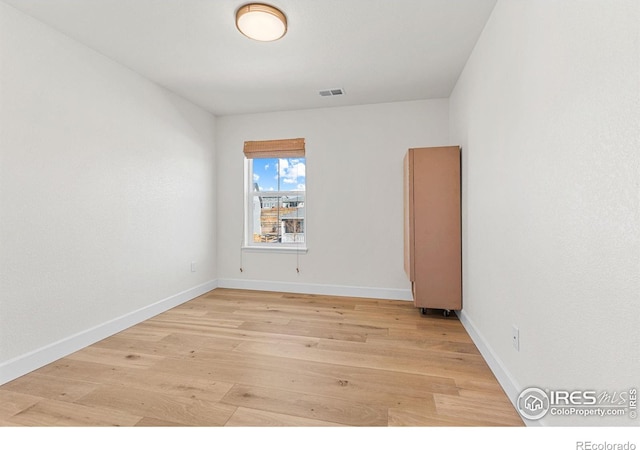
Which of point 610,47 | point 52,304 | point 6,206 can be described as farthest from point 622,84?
point 52,304

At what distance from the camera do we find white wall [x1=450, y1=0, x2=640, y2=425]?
91 centimetres

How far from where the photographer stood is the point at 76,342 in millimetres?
2355

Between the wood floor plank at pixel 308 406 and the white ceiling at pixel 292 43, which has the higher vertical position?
the white ceiling at pixel 292 43

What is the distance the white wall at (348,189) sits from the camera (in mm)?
3711

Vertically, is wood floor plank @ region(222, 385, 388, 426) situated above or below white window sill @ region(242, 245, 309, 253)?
below

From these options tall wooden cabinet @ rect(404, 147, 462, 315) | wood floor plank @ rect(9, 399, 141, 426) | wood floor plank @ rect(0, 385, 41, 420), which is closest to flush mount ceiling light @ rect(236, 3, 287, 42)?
tall wooden cabinet @ rect(404, 147, 462, 315)

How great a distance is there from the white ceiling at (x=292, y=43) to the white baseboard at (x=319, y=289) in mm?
2353

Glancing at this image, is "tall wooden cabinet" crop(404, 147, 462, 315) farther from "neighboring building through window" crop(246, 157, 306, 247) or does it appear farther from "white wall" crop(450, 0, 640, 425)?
"neighboring building through window" crop(246, 157, 306, 247)

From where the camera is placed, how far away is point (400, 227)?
3.72 m

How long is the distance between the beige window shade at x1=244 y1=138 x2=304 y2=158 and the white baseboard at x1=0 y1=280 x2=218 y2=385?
2.04 m

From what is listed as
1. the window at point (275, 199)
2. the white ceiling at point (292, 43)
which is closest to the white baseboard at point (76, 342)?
the window at point (275, 199)

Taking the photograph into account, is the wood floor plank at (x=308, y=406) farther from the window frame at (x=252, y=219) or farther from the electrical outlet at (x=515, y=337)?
the window frame at (x=252, y=219)
